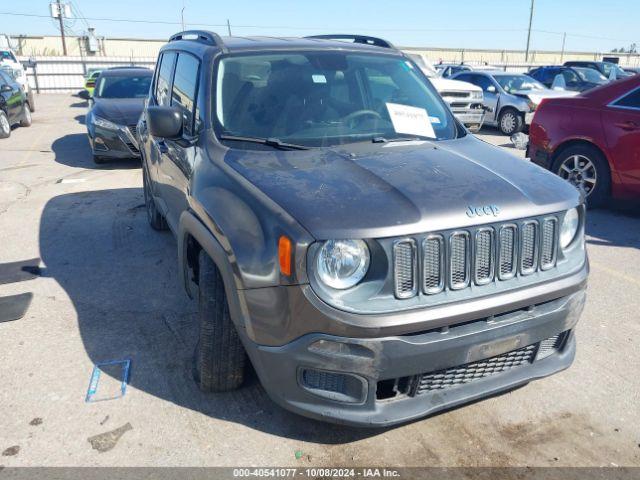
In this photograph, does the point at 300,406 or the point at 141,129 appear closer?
the point at 300,406

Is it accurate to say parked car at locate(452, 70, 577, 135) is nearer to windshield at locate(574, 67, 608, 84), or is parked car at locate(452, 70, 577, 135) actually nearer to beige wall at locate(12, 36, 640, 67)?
windshield at locate(574, 67, 608, 84)

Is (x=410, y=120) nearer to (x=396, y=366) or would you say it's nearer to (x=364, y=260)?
(x=364, y=260)

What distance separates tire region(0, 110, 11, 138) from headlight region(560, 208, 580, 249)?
13636mm

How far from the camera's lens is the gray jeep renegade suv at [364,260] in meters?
2.39

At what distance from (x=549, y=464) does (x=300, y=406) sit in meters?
1.24

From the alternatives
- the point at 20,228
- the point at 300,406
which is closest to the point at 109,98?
the point at 20,228

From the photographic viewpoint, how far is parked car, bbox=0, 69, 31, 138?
13367mm

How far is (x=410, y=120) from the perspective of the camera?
12.4 feet

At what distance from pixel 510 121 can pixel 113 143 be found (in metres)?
8.99

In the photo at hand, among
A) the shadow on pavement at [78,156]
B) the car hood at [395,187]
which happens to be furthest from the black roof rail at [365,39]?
the shadow on pavement at [78,156]

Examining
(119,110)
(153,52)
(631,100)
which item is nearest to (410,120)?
(631,100)

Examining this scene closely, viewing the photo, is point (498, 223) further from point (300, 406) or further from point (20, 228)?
point (20, 228)

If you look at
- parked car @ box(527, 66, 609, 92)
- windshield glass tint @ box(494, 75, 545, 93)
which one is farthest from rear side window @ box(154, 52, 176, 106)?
parked car @ box(527, 66, 609, 92)

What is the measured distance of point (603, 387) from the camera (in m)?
3.34
